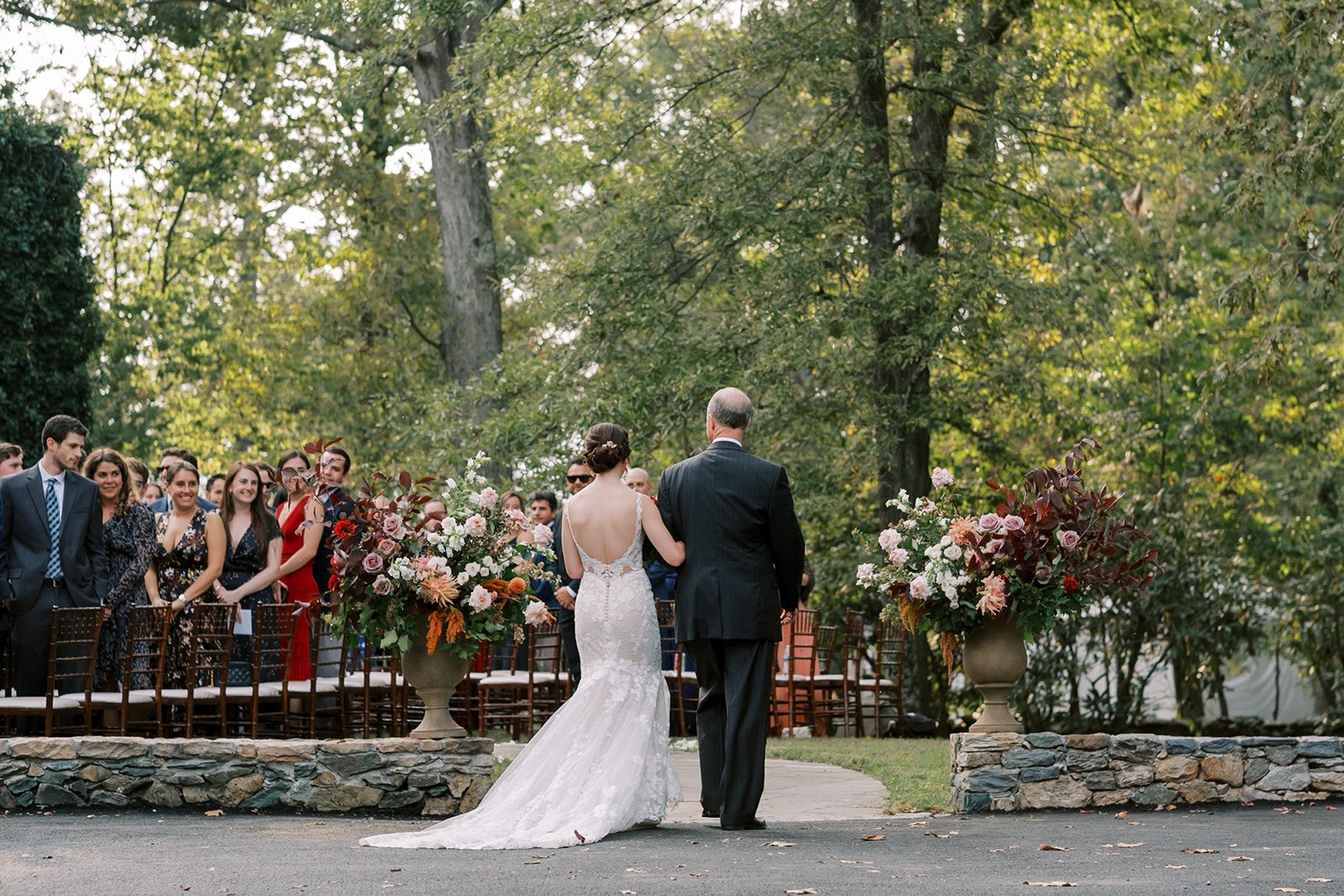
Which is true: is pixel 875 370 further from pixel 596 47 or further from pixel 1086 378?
pixel 596 47

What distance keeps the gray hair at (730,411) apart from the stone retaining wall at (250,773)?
2.18 meters

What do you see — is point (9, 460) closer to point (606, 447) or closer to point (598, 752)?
point (606, 447)

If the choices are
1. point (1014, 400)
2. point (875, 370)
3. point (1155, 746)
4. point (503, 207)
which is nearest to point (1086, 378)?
point (1014, 400)

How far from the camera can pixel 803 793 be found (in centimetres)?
1066

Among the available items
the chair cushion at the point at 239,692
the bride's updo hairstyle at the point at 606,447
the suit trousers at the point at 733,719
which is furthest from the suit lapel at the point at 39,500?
the suit trousers at the point at 733,719

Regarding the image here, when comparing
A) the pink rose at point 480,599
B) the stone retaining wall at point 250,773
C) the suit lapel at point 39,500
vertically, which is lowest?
the stone retaining wall at point 250,773

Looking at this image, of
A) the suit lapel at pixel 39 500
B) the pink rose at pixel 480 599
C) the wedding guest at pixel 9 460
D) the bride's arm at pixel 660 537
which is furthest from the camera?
the wedding guest at pixel 9 460

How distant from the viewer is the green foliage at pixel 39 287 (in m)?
18.9

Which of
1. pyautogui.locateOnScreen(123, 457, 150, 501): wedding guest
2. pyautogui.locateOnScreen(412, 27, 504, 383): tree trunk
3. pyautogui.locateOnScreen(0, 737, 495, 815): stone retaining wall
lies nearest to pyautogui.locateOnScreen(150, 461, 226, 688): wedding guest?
pyautogui.locateOnScreen(123, 457, 150, 501): wedding guest

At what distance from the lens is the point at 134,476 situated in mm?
13148

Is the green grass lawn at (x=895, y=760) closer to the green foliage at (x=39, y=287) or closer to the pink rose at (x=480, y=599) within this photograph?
the pink rose at (x=480, y=599)

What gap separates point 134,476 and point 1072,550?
23.7 feet

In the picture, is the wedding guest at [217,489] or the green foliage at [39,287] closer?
the wedding guest at [217,489]

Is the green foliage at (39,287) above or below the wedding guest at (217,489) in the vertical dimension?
above
